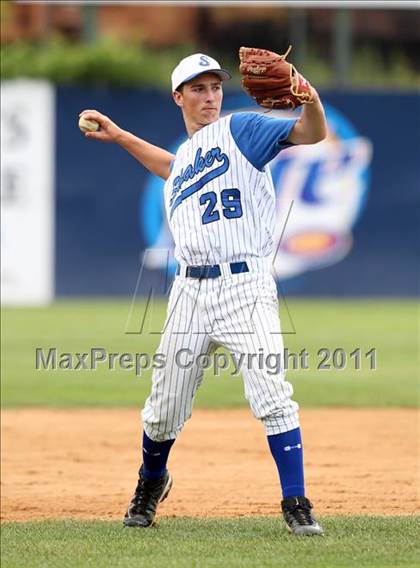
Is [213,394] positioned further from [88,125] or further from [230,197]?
[230,197]

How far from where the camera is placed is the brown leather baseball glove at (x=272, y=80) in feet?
14.7

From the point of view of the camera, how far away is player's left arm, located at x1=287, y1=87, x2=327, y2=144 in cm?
442

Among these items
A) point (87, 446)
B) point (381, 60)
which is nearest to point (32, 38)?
point (381, 60)

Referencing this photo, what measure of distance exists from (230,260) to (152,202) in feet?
39.2

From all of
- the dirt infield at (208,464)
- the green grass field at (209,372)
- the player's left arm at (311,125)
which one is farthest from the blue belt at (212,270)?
the green grass field at (209,372)

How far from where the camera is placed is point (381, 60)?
67.4 feet

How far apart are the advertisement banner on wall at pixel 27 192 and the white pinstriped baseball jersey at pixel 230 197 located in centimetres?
1137

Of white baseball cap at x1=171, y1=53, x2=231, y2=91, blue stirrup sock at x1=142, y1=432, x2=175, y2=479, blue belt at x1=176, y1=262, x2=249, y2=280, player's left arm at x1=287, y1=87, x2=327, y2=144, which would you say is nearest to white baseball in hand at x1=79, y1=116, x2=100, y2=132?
white baseball cap at x1=171, y1=53, x2=231, y2=91

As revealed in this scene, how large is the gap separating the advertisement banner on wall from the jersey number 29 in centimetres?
1142

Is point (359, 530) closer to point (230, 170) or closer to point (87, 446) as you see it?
point (230, 170)

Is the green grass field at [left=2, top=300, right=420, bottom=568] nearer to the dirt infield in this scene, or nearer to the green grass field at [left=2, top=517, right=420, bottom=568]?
the green grass field at [left=2, top=517, right=420, bottom=568]

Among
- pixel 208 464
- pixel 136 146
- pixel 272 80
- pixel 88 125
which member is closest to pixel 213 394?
pixel 208 464

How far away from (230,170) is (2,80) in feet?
40.3

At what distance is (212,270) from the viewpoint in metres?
4.71
